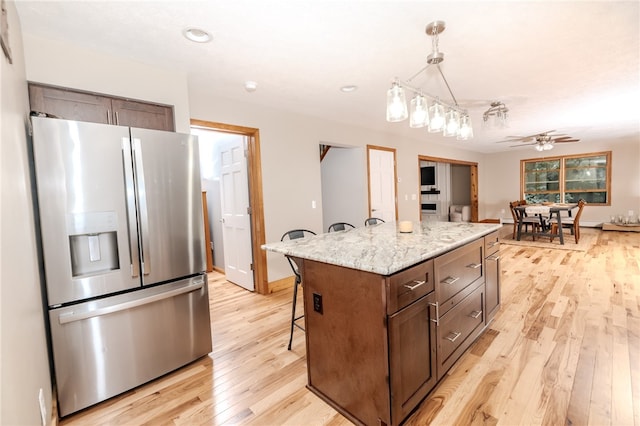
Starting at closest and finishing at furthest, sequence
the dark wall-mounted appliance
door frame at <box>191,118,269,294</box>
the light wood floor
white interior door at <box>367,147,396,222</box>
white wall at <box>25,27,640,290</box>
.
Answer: the light wood floor → white wall at <box>25,27,640,290</box> → door frame at <box>191,118,269,294</box> → white interior door at <box>367,147,396,222</box> → the dark wall-mounted appliance

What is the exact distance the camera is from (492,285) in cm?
250

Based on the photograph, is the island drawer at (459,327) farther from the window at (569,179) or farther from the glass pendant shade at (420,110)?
the window at (569,179)

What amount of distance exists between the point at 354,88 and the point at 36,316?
303 centimetres

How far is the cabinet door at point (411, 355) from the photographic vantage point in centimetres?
139

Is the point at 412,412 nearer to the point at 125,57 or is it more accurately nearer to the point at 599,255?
the point at 125,57

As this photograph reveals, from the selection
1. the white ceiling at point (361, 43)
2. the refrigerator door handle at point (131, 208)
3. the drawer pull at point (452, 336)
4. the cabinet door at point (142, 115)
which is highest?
the white ceiling at point (361, 43)

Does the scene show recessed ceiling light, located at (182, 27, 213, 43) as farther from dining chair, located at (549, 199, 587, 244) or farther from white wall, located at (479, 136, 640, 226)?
white wall, located at (479, 136, 640, 226)

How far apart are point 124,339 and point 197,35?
2.07 m

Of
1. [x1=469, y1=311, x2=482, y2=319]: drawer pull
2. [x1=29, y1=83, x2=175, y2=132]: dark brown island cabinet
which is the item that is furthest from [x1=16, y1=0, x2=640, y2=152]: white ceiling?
[x1=469, y1=311, x2=482, y2=319]: drawer pull

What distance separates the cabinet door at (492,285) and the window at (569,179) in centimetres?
789

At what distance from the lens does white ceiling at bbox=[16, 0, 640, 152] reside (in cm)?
171

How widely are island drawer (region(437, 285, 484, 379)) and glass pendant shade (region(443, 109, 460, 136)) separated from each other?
127cm

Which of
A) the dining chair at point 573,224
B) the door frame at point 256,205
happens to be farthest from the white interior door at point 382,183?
→ the dining chair at point 573,224

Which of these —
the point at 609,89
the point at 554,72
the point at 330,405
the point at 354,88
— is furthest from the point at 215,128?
the point at 609,89
